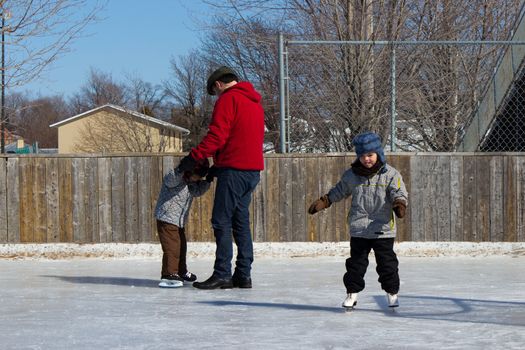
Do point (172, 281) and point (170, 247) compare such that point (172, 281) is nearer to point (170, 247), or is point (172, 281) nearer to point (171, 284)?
point (171, 284)

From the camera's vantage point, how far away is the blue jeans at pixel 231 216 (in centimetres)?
654

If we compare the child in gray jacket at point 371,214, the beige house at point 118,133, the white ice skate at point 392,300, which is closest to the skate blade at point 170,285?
the child in gray jacket at point 371,214

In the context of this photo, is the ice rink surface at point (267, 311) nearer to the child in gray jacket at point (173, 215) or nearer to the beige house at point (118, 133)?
the child in gray jacket at point (173, 215)

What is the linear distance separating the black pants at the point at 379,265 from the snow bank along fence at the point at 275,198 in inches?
155

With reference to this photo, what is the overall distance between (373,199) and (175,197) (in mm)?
1857

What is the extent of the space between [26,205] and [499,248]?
498 centimetres

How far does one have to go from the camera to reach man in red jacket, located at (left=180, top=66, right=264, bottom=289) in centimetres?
642

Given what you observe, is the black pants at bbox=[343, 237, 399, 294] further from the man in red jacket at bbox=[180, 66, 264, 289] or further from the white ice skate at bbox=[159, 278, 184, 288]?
the white ice skate at bbox=[159, 278, 184, 288]

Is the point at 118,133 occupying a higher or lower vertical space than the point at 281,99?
higher

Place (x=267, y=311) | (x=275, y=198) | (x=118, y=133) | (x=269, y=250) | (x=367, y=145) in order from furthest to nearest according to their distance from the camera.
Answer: (x=118, y=133)
(x=275, y=198)
(x=269, y=250)
(x=267, y=311)
(x=367, y=145)

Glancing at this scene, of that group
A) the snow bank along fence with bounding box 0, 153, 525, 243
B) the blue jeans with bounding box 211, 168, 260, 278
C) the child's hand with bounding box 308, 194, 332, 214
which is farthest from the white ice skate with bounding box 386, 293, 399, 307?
the snow bank along fence with bounding box 0, 153, 525, 243

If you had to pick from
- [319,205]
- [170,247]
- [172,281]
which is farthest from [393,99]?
[319,205]

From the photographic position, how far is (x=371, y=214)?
551 centimetres

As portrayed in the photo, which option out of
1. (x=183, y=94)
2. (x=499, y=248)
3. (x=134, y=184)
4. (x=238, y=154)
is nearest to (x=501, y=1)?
(x=499, y=248)
